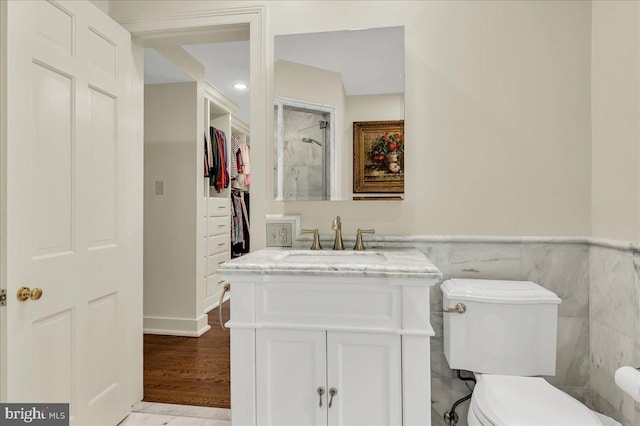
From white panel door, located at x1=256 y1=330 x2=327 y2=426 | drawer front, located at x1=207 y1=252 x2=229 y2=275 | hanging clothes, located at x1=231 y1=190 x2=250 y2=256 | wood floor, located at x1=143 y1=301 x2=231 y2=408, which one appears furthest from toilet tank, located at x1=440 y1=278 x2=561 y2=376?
hanging clothes, located at x1=231 y1=190 x2=250 y2=256

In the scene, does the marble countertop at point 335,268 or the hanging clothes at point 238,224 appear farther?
the hanging clothes at point 238,224

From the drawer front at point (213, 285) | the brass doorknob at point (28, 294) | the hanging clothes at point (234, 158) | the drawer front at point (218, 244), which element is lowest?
the drawer front at point (213, 285)

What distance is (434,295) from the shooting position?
1.86 meters

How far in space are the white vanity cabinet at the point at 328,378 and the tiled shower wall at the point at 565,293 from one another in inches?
24.6

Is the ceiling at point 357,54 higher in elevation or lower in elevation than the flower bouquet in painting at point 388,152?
higher

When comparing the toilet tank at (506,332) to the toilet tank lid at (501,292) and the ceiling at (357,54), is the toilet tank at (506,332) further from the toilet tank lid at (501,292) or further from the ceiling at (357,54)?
the ceiling at (357,54)

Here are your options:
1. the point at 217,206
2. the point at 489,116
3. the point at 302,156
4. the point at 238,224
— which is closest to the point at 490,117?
the point at 489,116

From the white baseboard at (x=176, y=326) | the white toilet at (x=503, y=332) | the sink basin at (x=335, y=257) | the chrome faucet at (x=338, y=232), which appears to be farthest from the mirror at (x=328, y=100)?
the white baseboard at (x=176, y=326)

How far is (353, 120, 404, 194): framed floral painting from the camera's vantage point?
188cm

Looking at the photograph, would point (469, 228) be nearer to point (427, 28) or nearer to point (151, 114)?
point (427, 28)

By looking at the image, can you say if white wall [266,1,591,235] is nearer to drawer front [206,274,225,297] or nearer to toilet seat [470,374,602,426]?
toilet seat [470,374,602,426]

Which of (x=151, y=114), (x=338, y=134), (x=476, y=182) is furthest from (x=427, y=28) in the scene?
(x=151, y=114)

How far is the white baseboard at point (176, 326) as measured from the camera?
3502 mm

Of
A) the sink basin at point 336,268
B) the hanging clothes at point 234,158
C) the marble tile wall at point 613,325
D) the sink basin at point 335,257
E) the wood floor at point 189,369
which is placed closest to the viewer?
the sink basin at point 336,268
